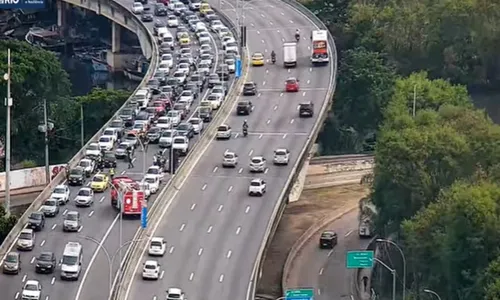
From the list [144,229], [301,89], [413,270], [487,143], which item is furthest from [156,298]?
[301,89]

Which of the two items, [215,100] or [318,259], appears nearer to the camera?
[318,259]

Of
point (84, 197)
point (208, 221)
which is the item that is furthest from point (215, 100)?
point (208, 221)

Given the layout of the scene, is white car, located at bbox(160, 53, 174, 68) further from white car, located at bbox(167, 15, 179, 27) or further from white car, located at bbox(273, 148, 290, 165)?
white car, located at bbox(273, 148, 290, 165)

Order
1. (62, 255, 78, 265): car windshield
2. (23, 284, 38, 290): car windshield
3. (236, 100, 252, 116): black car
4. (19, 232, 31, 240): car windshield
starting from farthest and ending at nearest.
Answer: (236, 100, 252, 116): black car, (19, 232, 31, 240): car windshield, (62, 255, 78, 265): car windshield, (23, 284, 38, 290): car windshield

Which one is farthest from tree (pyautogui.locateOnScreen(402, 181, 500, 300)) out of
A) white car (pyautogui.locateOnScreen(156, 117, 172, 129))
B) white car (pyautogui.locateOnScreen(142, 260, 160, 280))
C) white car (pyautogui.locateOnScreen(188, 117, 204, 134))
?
white car (pyautogui.locateOnScreen(156, 117, 172, 129))

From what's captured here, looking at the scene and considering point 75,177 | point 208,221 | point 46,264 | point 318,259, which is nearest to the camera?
point 46,264

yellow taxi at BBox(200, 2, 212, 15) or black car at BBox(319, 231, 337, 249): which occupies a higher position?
yellow taxi at BBox(200, 2, 212, 15)

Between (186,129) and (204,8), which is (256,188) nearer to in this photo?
(186,129)
